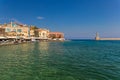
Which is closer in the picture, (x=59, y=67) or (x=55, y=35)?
(x=59, y=67)

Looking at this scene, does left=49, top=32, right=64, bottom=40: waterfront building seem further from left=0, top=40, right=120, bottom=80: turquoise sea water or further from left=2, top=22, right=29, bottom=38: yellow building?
left=0, top=40, right=120, bottom=80: turquoise sea water

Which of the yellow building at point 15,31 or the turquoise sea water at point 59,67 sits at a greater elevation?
the yellow building at point 15,31

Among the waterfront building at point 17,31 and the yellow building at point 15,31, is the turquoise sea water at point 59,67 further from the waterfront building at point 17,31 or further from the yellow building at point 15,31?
the yellow building at point 15,31

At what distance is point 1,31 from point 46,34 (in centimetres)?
6686

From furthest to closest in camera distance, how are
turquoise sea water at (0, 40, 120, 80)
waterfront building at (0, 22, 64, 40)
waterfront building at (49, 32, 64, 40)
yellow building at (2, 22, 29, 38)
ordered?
waterfront building at (49, 32, 64, 40), yellow building at (2, 22, 29, 38), waterfront building at (0, 22, 64, 40), turquoise sea water at (0, 40, 120, 80)

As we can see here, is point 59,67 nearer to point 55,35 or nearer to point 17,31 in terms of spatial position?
point 17,31

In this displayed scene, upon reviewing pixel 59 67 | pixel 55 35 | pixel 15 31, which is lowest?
pixel 59 67

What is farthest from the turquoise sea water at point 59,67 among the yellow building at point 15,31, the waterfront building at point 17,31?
the yellow building at point 15,31

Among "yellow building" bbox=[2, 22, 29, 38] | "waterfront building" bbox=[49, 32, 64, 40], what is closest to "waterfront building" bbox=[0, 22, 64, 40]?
"yellow building" bbox=[2, 22, 29, 38]

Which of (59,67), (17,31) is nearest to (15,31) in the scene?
(17,31)

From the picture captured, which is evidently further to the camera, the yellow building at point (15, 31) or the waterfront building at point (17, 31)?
the yellow building at point (15, 31)

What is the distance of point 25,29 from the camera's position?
11669 centimetres

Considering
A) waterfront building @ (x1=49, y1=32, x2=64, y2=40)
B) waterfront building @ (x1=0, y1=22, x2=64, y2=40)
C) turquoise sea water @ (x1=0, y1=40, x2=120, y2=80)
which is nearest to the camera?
turquoise sea water @ (x1=0, y1=40, x2=120, y2=80)

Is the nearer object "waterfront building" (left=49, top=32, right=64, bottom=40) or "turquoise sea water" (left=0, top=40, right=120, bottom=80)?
"turquoise sea water" (left=0, top=40, right=120, bottom=80)
